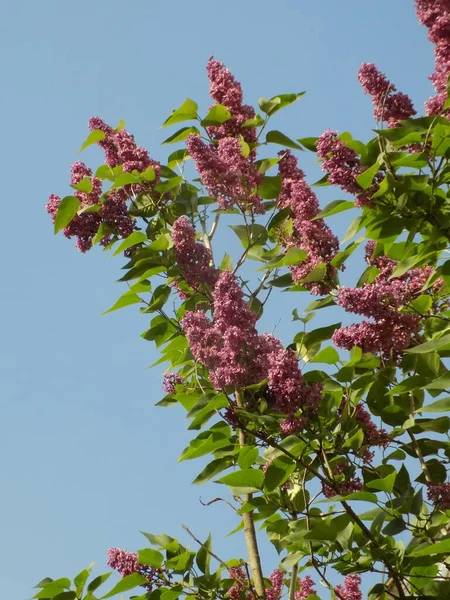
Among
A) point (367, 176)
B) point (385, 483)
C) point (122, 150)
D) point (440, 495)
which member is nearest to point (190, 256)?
point (367, 176)

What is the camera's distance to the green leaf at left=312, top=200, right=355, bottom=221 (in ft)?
11.3

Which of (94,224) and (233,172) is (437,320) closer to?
(233,172)

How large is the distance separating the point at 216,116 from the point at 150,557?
6.73 feet

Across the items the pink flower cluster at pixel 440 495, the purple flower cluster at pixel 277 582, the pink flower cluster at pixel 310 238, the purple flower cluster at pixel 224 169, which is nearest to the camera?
the pink flower cluster at pixel 440 495

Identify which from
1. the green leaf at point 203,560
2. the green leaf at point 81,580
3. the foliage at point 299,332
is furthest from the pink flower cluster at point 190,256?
the green leaf at point 81,580

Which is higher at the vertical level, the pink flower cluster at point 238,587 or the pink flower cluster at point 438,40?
the pink flower cluster at point 438,40

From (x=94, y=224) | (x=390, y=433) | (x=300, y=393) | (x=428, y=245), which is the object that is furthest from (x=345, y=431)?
(x=94, y=224)

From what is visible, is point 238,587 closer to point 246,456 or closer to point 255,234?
point 246,456

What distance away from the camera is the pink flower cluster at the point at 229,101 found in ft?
13.6

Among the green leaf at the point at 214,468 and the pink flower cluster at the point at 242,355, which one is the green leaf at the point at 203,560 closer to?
the green leaf at the point at 214,468

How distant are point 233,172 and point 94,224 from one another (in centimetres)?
97

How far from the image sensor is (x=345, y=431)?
10.8ft

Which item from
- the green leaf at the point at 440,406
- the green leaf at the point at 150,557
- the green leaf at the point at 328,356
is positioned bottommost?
the green leaf at the point at 150,557

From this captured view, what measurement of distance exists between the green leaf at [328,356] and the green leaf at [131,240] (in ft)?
3.59
